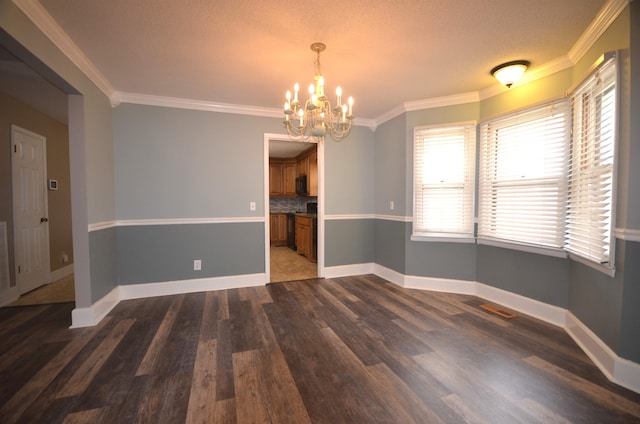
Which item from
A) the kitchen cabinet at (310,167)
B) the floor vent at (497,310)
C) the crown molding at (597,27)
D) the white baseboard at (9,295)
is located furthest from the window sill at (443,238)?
the white baseboard at (9,295)

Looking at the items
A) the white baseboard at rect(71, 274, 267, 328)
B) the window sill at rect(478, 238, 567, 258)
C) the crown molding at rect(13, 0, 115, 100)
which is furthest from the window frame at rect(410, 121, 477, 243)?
the crown molding at rect(13, 0, 115, 100)

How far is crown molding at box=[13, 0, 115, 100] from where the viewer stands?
179 cm

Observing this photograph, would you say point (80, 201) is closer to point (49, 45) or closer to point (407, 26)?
point (49, 45)

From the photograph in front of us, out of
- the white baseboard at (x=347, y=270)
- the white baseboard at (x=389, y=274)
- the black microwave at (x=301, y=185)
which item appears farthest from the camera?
the black microwave at (x=301, y=185)

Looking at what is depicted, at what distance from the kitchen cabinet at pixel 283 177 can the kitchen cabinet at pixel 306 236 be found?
135 centimetres

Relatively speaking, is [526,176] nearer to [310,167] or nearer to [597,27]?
[597,27]

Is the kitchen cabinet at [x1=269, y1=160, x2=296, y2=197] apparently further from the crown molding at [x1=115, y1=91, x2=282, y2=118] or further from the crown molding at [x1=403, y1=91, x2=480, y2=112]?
the crown molding at [x1=403, y1=91, x2=480, y2=112]

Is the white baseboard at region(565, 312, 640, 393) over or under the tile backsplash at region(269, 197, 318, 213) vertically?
under

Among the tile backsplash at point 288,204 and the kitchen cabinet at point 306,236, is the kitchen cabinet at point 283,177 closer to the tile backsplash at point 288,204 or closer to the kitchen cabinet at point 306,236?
the tile backsplash at point 288,204

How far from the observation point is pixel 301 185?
275 inches

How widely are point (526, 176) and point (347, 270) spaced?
2.60 metres

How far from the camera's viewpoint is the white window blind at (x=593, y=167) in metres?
1.97

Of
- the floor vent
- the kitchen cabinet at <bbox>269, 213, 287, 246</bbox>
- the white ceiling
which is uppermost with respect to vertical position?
the white ceiling

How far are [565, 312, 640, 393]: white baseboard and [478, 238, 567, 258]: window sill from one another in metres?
0.57
